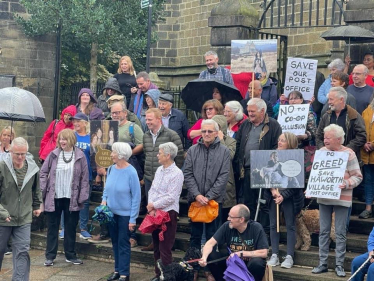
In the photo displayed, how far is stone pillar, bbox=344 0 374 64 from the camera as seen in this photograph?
15.4 meters

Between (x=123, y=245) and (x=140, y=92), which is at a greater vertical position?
(x=140, y=92)

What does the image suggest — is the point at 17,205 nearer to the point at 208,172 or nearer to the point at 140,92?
the point at 208,172

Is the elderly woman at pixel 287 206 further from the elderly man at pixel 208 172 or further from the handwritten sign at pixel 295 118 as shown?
the handwritten sign at pixel 295 118

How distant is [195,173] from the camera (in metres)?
12.4

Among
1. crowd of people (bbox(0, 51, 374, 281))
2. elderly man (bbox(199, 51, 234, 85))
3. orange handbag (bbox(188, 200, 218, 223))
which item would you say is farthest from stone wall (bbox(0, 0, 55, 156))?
orange handbag (bbox(188, 200, 218, 223))

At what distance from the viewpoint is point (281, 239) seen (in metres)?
13.0

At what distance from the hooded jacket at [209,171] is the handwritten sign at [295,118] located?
136cm

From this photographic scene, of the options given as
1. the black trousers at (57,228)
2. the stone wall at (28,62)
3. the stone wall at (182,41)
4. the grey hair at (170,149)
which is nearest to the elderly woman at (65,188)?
the black trousers at (57,228)

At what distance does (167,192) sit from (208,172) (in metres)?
0.63

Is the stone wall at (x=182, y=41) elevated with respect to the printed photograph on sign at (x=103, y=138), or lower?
elevated

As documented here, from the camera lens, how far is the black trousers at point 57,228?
1367cm

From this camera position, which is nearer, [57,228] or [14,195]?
[14,195]

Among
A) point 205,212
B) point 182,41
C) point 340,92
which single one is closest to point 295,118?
point 340,92

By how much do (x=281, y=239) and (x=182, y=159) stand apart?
192cm
